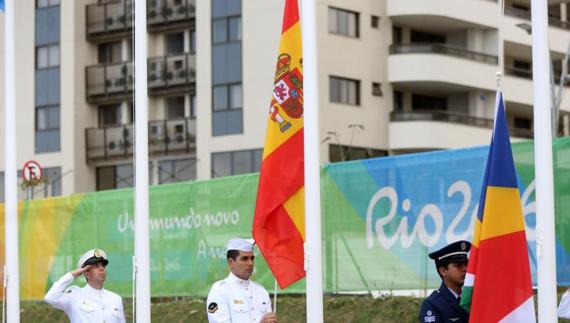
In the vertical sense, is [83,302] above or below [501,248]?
below

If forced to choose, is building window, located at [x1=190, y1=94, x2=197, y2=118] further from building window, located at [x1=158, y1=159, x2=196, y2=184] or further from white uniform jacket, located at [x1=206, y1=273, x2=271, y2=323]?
white uniform jacket, located at [x1=206, y1=273, x2=271, y2=323]

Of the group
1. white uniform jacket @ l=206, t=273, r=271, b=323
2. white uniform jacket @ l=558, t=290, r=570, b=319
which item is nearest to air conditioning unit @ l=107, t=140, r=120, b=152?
white uniform jacket @ l=206, t=273, r=271, b=323

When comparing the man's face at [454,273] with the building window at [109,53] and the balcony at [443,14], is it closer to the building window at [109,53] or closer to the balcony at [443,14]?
the balcony at [443,14]

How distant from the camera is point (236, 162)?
4800 centimetres

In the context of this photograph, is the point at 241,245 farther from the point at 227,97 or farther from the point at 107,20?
the point at 107,20

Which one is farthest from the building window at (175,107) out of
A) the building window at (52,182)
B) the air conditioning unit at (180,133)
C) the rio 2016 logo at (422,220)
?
the rio 2016 logo at (422,220)

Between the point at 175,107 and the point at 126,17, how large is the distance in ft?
13.5

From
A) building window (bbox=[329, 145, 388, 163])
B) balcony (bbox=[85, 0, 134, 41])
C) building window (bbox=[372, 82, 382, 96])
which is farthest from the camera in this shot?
balcony (bbox=[85, 0, 134, 41])

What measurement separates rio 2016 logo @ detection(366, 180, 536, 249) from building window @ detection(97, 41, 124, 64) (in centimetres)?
3770

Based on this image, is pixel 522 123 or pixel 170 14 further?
pixel 522 123

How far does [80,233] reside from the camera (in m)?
22.1

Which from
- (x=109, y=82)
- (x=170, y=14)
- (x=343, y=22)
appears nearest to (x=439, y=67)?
(x=343, y=22)

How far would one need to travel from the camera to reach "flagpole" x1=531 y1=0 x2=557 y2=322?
30.8 feet

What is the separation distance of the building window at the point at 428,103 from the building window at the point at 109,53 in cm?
1173
